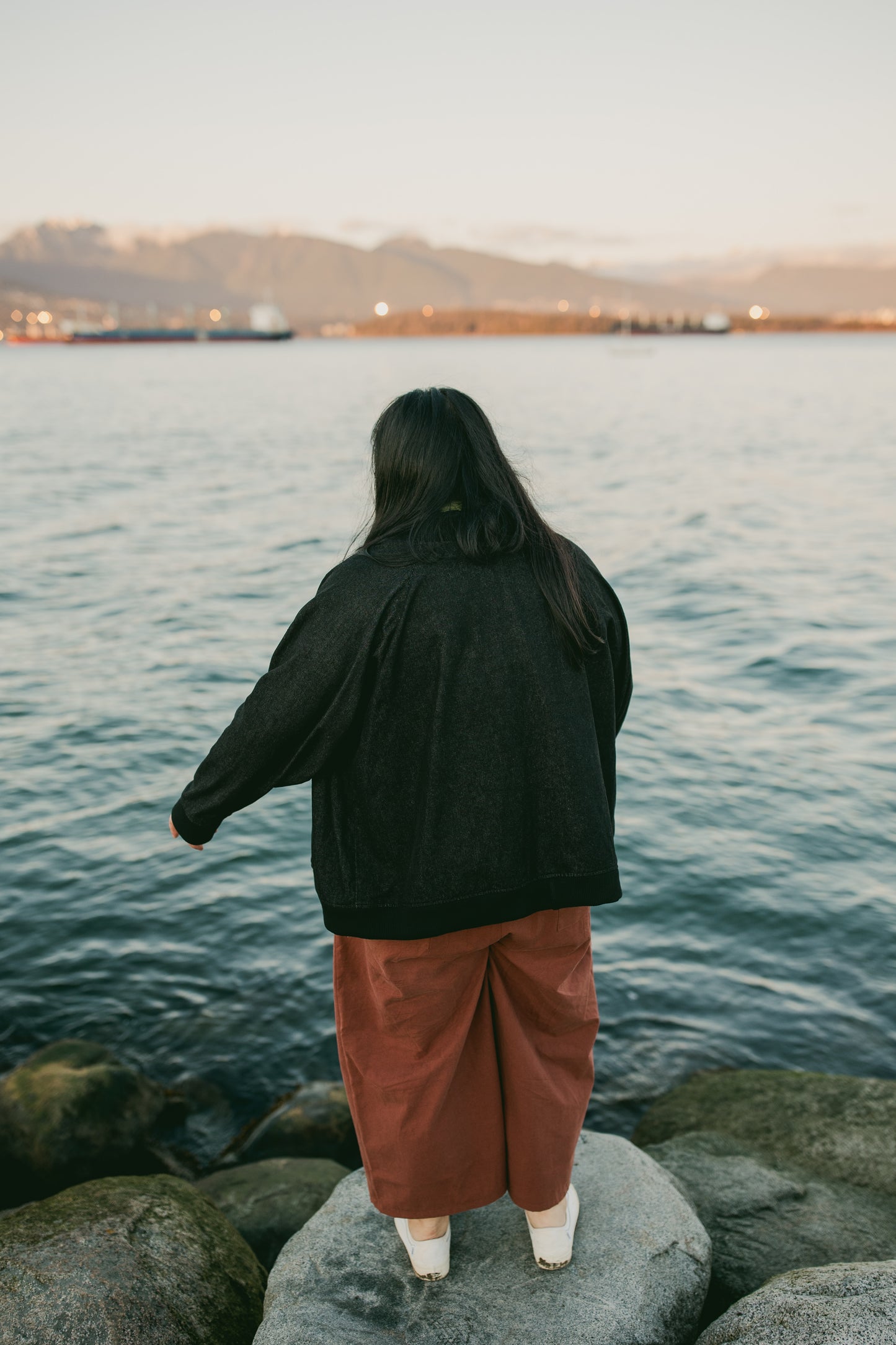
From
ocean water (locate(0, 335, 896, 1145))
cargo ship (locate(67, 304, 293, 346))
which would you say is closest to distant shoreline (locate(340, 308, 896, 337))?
cargo ship (locate(67, 304, 293, 346))

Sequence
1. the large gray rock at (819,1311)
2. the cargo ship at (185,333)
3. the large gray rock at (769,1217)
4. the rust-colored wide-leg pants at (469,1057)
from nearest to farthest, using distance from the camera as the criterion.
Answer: the large gray rock at (819,1311) → the rust-colored wide-leg pants at (469,1057) → the large gray rock at (769,1217) → the cargo ship at (185,333)

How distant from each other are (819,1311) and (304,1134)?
2971mm

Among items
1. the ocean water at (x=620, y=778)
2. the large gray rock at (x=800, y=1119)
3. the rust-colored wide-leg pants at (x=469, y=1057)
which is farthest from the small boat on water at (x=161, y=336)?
A: the rust-colored wide-leg pants at (x=469, y=1057)

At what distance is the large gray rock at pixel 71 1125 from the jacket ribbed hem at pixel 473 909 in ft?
8.99

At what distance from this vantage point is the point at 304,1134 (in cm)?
493

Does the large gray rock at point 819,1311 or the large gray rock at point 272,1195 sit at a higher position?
the large gray rock at point 819,1311

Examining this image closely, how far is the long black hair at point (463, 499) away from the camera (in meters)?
2.51

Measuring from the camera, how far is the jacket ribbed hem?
100 inches

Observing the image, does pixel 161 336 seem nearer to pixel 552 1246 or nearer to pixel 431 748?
pixel 431 748

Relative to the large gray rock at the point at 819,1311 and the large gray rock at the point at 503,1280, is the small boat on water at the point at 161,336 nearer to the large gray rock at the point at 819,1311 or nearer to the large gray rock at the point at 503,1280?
the large gray rock at the point at 503,1280

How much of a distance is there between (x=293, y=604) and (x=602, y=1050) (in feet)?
31.5

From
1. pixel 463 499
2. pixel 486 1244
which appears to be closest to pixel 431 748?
pixel 463 499

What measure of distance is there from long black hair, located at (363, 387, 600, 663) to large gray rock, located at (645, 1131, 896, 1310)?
90.7 inches

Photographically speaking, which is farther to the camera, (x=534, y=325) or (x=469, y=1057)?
(x=534, y=325)
